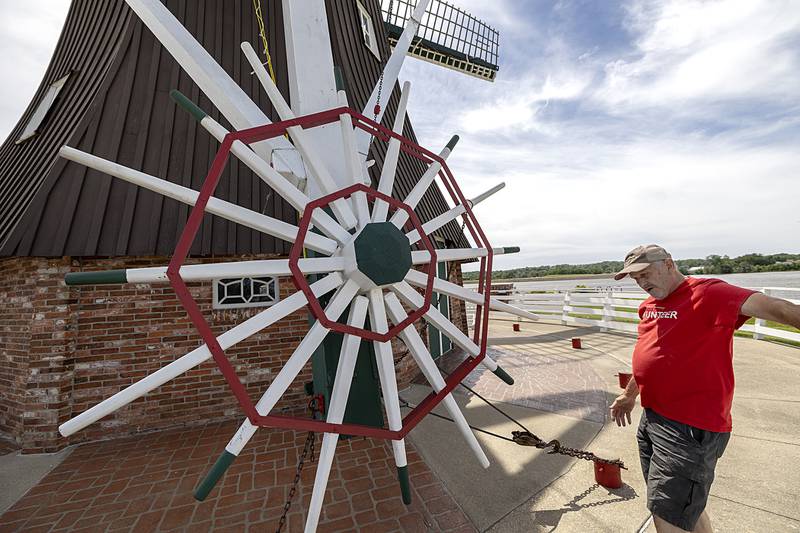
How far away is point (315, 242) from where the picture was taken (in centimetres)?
210

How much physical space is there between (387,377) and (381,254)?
814 millimetres

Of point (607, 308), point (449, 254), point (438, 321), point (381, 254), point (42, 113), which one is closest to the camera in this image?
point (381, 254)

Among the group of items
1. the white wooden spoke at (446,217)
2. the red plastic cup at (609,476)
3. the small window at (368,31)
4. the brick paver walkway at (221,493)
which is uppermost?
Answer: the small window at (368,31)

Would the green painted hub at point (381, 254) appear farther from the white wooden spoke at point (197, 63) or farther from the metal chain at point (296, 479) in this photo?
the metal chain at point (296, 479)

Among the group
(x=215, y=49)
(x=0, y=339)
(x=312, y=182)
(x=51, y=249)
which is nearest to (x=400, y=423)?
(x=312, y=182)

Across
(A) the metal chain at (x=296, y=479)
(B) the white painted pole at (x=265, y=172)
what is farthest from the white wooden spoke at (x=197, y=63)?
(A) the metal chain at (x=296, y=479)

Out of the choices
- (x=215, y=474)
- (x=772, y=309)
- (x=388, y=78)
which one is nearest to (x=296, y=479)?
(x=215, y=474)

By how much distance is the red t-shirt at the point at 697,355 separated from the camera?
1789mm

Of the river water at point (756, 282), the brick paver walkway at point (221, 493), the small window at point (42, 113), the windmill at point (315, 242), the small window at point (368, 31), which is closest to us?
the windmill at point (315, 242)

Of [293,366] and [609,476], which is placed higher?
[293,366]

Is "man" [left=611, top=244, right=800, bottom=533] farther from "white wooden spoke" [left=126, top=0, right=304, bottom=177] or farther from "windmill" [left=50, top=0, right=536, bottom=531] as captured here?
"white wooden spoke" [left=126, top=0, right=304, bottom=177]

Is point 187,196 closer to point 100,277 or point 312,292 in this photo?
point 100,277

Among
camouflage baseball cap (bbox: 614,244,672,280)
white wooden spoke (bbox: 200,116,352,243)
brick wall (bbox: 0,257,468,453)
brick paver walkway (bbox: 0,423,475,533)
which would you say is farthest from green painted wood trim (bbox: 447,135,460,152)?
brick wall (bbox: 0,257,468,453)

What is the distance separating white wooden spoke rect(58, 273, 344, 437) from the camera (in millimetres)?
1341
